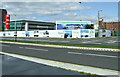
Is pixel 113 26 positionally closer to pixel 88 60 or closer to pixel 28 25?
pixel 28 25

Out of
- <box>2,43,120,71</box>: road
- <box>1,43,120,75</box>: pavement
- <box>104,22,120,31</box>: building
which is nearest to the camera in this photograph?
<box>1,43,120,75</box>: pavement

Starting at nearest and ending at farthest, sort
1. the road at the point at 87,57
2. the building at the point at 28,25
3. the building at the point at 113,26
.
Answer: the road at the point at 87,57 → the building at the point at 28,25 → the building at the point at 113,26

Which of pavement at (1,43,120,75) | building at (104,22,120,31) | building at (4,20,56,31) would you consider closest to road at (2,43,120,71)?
pavement at (1,43,120,75)

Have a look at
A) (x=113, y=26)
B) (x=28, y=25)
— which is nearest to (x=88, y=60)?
(x=28, y=25)

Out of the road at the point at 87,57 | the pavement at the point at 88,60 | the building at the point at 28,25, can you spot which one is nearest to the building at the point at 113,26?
the building at the point at 28,25

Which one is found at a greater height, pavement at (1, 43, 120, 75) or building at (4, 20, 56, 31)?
building at (4, 20, 56, 31)

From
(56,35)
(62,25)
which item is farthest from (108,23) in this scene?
(56,35)

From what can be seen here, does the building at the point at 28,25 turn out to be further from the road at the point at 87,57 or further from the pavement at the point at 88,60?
the pavement at the point at 88,60

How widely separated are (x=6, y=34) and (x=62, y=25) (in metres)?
35.1

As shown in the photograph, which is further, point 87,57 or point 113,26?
point 113,26

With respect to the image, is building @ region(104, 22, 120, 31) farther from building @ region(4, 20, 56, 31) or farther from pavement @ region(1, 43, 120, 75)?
pavement @ region(1, 43, 120, 75)

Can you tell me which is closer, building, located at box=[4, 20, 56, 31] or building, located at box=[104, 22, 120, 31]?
building, located at box=[4, 20, 56, 31]

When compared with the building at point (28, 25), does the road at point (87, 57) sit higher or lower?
lower

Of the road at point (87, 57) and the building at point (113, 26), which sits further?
the building at point (113, 26)
